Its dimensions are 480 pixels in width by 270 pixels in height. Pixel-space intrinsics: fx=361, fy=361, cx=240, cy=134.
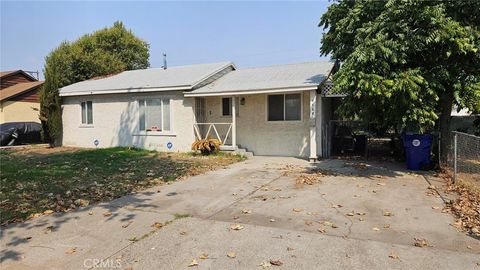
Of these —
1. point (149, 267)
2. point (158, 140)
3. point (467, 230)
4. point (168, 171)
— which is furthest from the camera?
point (158, 140)

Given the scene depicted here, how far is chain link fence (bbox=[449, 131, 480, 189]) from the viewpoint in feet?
23.8

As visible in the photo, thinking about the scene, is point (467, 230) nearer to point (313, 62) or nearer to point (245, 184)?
point (245, 184)

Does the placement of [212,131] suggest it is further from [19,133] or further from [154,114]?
[19,133]

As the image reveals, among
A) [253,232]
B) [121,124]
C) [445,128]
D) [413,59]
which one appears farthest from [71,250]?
[121,124]

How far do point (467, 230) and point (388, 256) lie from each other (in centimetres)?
172

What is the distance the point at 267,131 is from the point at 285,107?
3.89 ft

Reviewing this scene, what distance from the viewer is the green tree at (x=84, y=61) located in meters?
18.4

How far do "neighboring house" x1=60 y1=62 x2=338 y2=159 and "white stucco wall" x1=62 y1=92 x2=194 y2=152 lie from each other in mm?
41

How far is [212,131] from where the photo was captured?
15453 mm

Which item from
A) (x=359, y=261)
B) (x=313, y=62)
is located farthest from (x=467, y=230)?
(x=313, y=62)

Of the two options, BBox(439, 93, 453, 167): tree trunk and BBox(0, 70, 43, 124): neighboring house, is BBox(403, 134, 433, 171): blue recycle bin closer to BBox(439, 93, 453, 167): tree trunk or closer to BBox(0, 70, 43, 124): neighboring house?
BBox(439, 93, 453, 167): tree trunk

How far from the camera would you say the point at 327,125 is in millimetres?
13914

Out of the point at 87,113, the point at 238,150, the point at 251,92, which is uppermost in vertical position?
the point at 251,92

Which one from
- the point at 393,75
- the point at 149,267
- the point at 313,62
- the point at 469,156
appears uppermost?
the point at 313,62
